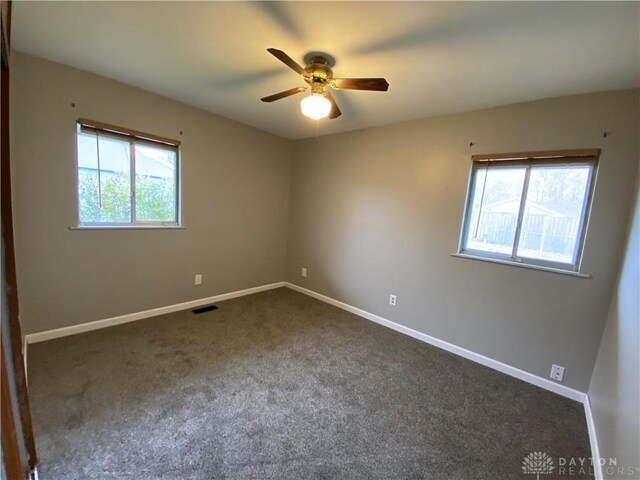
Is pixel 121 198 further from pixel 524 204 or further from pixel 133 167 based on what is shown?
pixel 524 204

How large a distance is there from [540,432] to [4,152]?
11.0ft

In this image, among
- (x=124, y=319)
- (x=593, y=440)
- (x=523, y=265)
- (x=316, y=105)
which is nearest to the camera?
(x=593, y=440)

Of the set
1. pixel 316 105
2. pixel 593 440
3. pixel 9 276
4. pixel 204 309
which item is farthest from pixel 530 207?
pixel 204 309

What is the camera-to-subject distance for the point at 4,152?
116cm

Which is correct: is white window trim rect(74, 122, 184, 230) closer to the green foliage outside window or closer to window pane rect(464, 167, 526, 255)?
the green foliage outside window

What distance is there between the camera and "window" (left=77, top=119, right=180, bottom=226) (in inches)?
99.3

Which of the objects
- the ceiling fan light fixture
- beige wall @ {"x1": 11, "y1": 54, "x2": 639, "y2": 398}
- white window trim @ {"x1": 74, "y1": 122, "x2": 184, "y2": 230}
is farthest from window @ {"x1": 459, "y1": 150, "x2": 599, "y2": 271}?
white window trim @ {"x1": 74, "y1": 122, "x2": 184, "y2": 230}

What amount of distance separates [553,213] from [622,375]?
129cm

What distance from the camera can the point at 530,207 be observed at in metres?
2.37

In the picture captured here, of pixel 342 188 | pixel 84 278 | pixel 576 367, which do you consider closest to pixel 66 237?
pixel 84 278

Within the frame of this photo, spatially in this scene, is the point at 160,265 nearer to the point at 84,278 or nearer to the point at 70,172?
the point at 84,278

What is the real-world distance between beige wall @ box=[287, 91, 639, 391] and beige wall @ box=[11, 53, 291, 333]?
869 mm

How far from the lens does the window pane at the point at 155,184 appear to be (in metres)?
2.87

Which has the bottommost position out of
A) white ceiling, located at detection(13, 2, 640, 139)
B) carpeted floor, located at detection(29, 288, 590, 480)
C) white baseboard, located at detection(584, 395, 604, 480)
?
carpeted floor, located at detection(29, 288, 590, 480)
